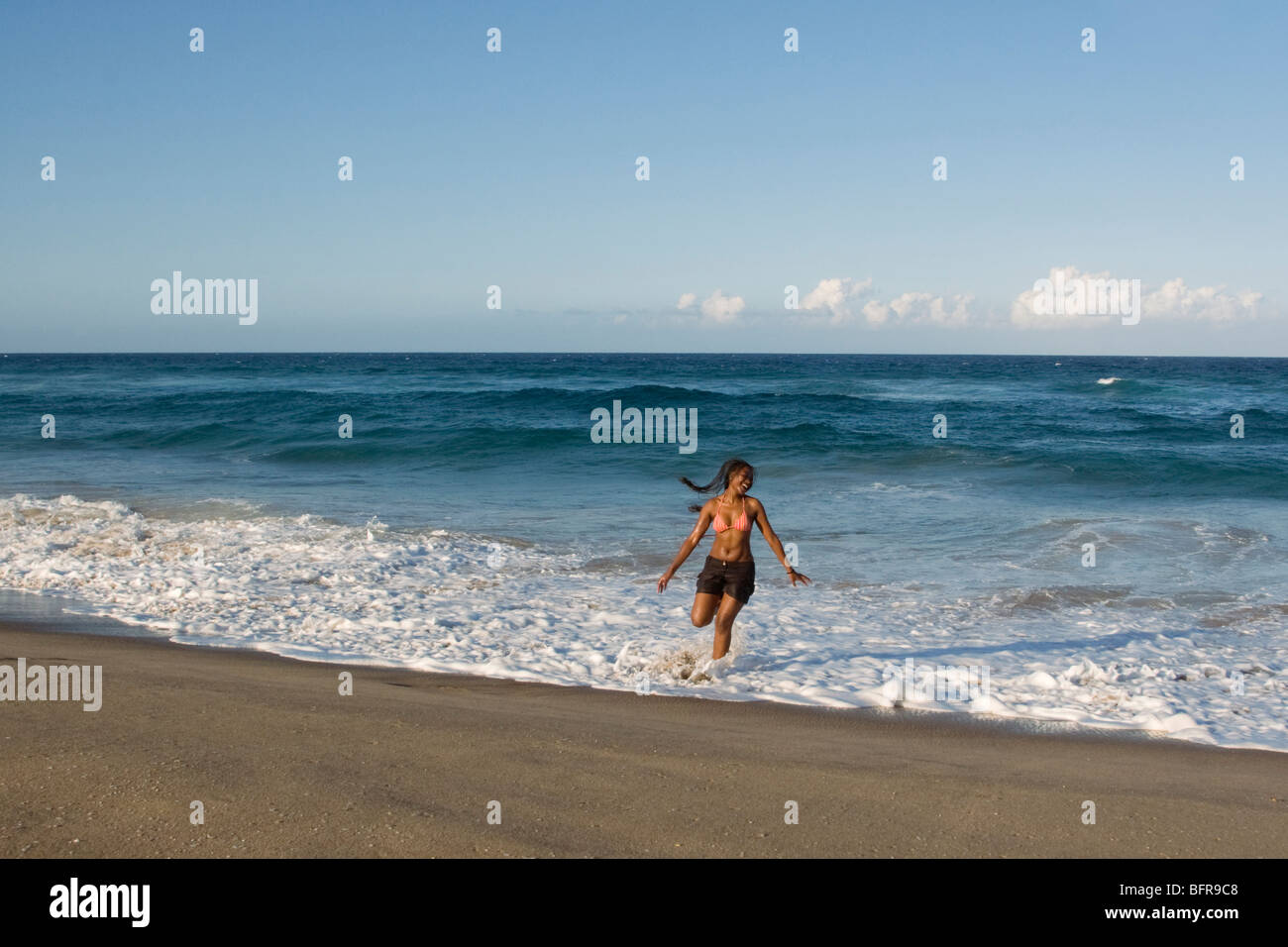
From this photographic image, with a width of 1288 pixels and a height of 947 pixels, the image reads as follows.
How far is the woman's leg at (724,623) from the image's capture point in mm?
6812

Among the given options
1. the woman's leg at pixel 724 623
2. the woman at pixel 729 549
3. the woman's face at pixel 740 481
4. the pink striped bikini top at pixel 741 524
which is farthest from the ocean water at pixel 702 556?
the woman's face at pixel 740 481

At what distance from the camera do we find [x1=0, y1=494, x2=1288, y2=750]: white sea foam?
669cm

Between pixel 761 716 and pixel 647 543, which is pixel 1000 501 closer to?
pixel 647 543

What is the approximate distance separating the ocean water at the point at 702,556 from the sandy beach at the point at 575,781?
2.71ft

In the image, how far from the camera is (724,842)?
13.0 feet

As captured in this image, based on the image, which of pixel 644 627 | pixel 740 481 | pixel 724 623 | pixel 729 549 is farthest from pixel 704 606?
pixel 644 627

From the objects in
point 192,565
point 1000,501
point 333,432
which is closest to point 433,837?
point 192,565

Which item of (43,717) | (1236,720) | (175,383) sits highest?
(175,383)

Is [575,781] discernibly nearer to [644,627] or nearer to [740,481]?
[740,481]

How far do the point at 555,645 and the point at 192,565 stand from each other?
4.85 meters

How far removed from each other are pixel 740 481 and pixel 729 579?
2.30 ft

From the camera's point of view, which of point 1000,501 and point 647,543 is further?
point 1000,501

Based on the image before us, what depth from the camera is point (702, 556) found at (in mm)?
12070

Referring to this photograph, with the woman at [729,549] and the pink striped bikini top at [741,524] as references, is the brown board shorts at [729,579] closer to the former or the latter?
the woman at [729,549]
